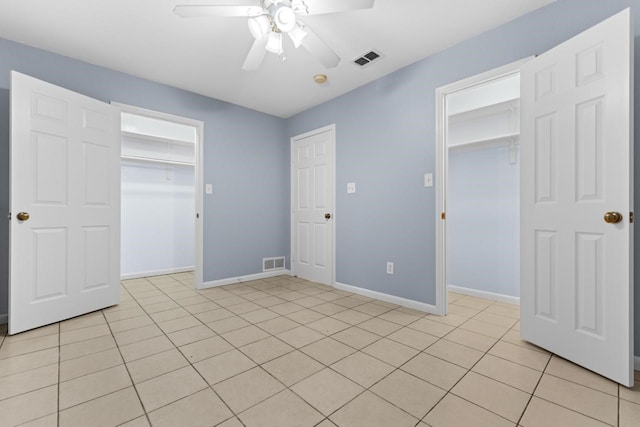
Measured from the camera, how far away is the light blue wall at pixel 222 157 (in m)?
2.50

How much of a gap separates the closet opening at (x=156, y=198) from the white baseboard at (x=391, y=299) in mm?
2196

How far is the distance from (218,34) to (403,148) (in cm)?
202

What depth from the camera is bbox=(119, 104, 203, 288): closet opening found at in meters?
4.23

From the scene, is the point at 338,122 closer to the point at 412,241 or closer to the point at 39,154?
the point at 412,241

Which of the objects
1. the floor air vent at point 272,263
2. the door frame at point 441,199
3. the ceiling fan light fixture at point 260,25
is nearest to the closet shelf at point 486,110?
the door frame at point 441,199

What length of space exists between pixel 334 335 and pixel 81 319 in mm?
2301

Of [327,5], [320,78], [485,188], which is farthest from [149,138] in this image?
[485,188]

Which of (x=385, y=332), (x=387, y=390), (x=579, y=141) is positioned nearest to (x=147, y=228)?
(x=385, y=332)

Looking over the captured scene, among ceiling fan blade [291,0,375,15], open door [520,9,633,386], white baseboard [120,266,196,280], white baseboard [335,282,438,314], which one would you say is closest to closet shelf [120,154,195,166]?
white baseboard [120,266,196,280]

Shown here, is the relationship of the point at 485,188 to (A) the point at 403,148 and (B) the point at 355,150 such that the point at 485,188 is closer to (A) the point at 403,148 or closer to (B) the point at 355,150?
(A) the point at 403,148

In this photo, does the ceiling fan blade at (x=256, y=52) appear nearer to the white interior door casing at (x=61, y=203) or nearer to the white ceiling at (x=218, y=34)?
the white ceiling at (x=218, y=34)

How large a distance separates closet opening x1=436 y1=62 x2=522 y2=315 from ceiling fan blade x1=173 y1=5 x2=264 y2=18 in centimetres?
214

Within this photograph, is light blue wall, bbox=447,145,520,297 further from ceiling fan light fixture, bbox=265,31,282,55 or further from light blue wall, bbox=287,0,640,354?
ceiling fan light fixture, bbox=265,31,282,55

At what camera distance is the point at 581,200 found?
5.71 feet
